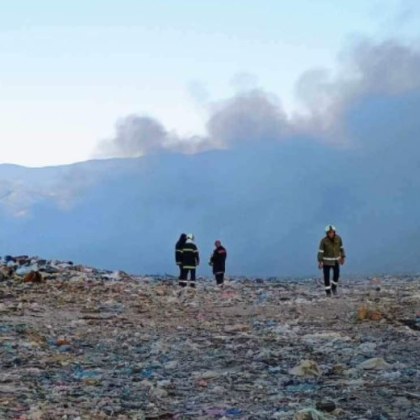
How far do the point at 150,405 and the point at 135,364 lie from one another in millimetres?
1844

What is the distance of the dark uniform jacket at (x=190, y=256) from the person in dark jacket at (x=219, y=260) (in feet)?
2.80

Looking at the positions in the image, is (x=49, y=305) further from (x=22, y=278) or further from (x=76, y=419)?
(x=76, y=419)

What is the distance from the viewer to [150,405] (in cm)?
505

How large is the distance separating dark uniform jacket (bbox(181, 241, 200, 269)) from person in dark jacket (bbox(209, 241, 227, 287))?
0.85 metres

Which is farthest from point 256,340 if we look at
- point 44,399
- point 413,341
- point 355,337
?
point 44,399

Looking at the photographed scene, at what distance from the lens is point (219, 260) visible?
62.5 feet

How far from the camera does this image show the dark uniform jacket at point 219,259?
19016 mm

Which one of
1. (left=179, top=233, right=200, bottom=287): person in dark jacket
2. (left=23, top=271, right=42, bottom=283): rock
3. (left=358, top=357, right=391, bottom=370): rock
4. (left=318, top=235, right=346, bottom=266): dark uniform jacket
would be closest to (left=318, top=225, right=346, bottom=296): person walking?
(left=318, top=235, right=346, bottom=266): dark uniform jacket

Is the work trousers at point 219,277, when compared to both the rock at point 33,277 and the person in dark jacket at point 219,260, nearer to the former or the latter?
the person in dark jacket at point 219,260

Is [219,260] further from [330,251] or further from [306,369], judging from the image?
[306,369]

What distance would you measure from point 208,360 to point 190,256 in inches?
439

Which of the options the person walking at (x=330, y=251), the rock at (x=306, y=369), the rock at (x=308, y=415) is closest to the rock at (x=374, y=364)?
the rock at (x=306, y=369)

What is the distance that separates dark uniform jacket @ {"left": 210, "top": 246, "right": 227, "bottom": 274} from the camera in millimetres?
19016

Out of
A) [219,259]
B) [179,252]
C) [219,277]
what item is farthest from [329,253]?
[219,277]
